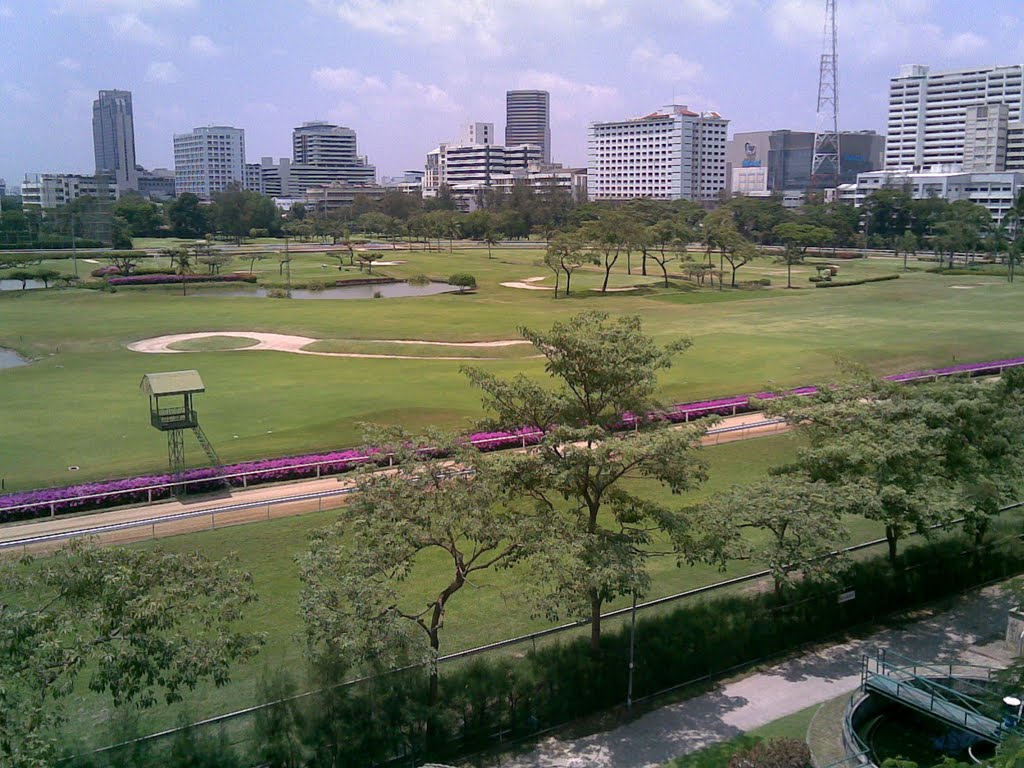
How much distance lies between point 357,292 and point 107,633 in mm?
80149

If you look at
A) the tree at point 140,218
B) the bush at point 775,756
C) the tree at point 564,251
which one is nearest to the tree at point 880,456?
the bush at point 775,756

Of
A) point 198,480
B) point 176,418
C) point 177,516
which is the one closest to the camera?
point 177,516

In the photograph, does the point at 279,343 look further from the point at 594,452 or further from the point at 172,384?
the point at 594,452

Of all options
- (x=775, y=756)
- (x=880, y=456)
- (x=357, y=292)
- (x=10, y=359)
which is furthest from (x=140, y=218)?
(x=775, y=756)

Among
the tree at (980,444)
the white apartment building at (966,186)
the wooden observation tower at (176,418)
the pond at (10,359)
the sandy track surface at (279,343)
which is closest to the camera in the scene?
the tree at (980,444)

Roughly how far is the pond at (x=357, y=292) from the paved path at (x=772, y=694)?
6753cm

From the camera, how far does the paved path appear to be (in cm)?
1670

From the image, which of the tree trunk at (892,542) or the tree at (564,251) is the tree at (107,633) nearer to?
the tree trunk at (892,542)

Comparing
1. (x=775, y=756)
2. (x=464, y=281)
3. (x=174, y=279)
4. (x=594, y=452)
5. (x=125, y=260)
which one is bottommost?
(x=775, y=756)

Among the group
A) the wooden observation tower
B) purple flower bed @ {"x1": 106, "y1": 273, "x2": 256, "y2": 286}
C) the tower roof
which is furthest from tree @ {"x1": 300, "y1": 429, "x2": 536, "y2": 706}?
purple flower bed @ {"x1": 106, "y1": 273, "x2": 256, "y2": 286}

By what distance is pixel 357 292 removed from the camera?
91688 millimetres

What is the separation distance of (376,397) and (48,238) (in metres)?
114

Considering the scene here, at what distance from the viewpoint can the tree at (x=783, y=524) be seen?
18.9 meters

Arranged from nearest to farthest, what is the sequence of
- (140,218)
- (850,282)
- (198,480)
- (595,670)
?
(595,670)
(198,480)
(850,282)
(140,218)
